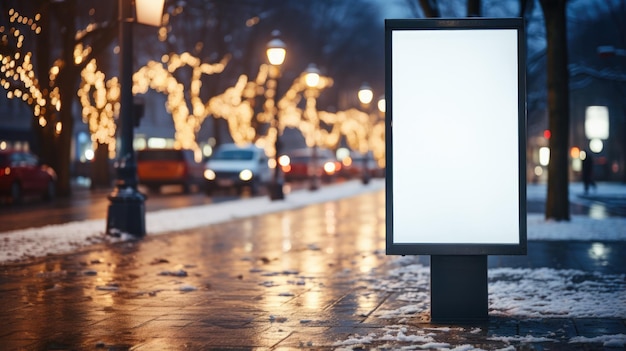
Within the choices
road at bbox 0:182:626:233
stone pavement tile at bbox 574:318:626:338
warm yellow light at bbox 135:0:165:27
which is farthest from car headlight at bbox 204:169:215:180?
stone pavement tile at bbox 574:318:626:338

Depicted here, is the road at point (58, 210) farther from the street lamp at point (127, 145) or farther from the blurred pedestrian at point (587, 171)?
the blurred pedestrian at point (587, 171)

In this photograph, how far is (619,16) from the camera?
4525 cm

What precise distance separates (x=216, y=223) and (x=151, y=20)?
18.5 ft

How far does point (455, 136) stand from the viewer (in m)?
8.12

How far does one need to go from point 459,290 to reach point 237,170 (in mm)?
31231

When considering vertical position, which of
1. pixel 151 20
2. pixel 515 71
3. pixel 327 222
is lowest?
pixel 327 222

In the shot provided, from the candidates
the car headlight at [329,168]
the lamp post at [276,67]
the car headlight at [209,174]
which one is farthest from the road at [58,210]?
the car headlight at [329,168]

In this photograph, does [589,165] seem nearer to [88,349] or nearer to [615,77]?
Answer: [615,77]

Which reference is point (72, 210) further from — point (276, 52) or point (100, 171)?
point (100, 171)

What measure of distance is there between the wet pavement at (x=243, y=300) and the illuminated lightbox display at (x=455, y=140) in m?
0.70

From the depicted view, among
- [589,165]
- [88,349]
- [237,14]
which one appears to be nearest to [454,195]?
[88,349]

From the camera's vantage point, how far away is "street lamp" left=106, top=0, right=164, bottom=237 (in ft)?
55.8

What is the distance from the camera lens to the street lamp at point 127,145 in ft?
55.8

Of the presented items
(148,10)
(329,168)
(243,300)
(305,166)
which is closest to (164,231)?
(148,10)
